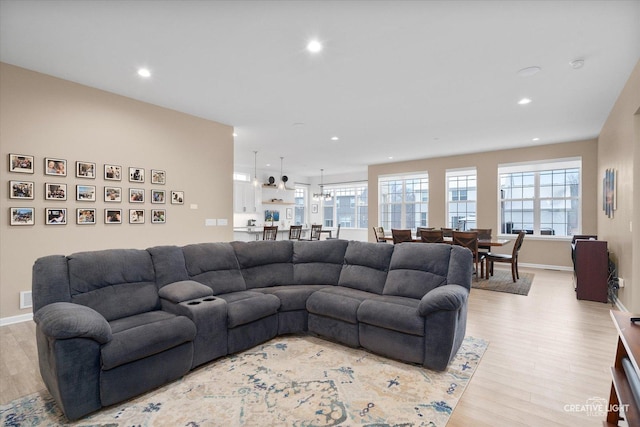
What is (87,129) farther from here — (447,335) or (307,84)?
(447,335)

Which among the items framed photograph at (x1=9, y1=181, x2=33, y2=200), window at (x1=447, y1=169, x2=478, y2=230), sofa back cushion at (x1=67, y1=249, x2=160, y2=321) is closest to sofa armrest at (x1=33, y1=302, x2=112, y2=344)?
sofa back cushion at (x1=67, y1=249, x2=160, y2=321)

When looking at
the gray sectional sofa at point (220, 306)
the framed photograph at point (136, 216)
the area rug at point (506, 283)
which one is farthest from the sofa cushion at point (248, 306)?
the area rug at point (506, 283)

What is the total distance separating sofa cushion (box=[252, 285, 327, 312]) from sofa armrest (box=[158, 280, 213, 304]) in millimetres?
677

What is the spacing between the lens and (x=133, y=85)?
4062mm

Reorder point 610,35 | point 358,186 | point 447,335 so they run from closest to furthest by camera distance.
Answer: point 447,335 → point 610,35 → point 358,186

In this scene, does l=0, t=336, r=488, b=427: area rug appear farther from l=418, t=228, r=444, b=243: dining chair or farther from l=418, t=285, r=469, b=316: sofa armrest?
l=418, t=228, r=444, b=243: dining chair

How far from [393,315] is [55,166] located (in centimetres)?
433

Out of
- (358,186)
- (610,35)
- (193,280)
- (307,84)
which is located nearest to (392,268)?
(193,280)

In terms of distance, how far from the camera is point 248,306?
287cm

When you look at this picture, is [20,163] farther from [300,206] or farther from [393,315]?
[300,206]

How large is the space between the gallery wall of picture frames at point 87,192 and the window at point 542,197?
7707 millimetres

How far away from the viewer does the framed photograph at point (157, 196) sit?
479 cm

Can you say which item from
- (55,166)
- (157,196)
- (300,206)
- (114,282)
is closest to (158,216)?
(157,196)

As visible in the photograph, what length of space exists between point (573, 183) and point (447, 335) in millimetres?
7040
